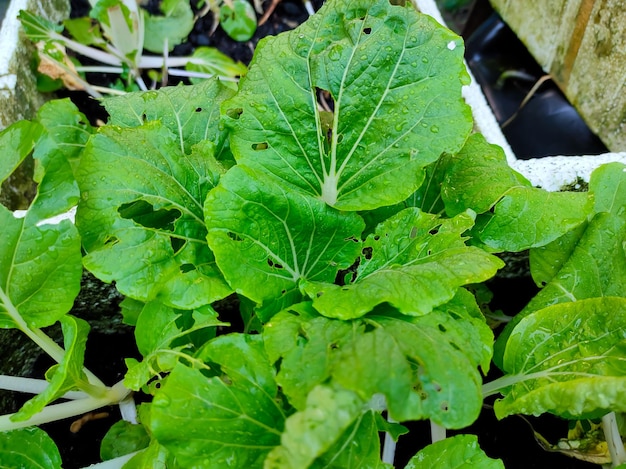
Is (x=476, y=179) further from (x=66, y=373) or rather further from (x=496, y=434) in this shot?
(x=66, y=373)

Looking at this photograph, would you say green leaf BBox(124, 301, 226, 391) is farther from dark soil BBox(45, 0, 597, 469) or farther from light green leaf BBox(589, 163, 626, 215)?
light green leaf BBox(589, 163, 626, 215)

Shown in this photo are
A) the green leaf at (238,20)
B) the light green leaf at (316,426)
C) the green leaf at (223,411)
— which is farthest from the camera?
the green leaf at (238,20)

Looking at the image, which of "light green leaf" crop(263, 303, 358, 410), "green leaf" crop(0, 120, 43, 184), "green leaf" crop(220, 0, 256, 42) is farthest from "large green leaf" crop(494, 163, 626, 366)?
"green leaf" crop(220, 0, 256, 42)

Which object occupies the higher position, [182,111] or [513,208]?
[182,111]

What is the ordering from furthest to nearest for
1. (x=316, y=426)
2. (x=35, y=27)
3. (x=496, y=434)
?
(x=35, y=27)
(x=496, y=434)
(x=316, y=426)

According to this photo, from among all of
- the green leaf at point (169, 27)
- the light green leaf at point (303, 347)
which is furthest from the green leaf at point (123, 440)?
the green leaf at point (169, 27)

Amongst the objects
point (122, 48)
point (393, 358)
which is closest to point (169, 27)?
point (122, 48)

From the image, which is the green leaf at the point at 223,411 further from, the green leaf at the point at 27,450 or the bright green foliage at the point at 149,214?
the green leaf at the point at 27,450
